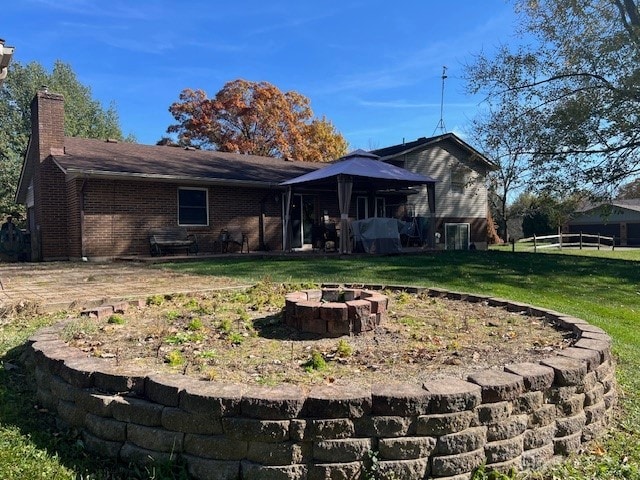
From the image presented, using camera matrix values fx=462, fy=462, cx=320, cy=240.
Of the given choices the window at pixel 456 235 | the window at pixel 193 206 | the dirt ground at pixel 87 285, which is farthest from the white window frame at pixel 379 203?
the dirt ground at pixel 87 285

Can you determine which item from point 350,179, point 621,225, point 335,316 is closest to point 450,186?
point 350,179

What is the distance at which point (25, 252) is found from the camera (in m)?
15.1

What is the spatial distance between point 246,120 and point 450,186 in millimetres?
15799

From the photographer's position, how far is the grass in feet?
7.79

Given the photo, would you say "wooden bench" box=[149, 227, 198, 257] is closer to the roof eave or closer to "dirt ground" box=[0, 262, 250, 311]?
the roof eave

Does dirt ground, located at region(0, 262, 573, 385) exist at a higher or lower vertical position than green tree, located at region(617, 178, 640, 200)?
lower

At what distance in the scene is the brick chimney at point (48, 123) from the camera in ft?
45.6

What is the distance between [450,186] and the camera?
22.0 meters

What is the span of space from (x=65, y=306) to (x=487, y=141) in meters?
13.1

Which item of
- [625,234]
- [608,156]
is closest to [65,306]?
[608,156]

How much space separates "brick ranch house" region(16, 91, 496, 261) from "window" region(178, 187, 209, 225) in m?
0.03

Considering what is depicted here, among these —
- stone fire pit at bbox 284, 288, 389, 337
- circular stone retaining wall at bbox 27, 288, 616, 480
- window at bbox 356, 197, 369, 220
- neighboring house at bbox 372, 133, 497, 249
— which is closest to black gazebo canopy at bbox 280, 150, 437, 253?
window at bbox 356, 197, 369, 220

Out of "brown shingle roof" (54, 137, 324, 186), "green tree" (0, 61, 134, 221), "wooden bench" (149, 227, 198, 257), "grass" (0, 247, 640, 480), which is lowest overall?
"grass" (0, 247, 640, 480)

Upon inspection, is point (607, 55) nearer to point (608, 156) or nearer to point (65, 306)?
point (608, 156)
